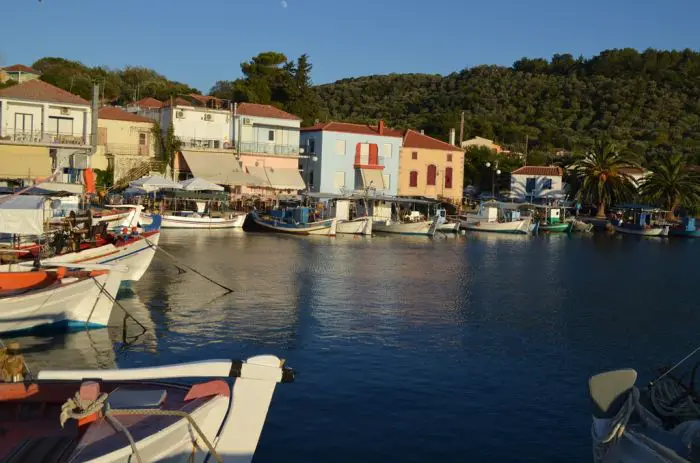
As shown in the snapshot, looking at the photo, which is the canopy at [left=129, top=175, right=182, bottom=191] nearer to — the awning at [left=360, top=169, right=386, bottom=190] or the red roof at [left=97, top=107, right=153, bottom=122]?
the red roof at [left=97, top=107, right=153, bottom=122]

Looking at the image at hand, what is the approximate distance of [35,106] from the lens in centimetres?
5297

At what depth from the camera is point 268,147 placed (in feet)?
208

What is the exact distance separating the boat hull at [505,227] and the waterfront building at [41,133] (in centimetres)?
3040

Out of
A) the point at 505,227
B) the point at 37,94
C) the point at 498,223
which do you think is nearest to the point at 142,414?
the point at 37,94

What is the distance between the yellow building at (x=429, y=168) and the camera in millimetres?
67750

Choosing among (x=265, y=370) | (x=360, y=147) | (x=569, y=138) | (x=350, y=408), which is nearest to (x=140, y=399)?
(x=265, y=370)

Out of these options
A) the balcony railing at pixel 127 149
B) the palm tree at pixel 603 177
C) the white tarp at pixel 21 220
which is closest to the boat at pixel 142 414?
the white tarp at pixel 21 220

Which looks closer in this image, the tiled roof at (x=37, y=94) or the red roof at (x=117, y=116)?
the tiled roof at (x=37, y=94)

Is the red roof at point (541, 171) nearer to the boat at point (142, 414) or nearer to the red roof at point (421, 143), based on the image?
the red roof at point (421, 143)

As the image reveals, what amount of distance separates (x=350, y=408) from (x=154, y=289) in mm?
13562

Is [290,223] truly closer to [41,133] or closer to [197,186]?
[197,186]

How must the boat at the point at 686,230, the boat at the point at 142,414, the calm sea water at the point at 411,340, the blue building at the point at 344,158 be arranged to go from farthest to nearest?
the boat at the point at 686,230
the blue building at the point at 344,158
the calm sea water at the point at 411,340
the boat at the point at 142,414

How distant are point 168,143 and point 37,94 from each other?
32.1 feet

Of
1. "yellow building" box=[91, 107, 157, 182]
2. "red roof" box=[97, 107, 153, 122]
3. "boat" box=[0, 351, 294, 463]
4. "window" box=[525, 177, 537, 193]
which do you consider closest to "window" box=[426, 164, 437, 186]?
"window" box=[525, 177, 537, 193]
